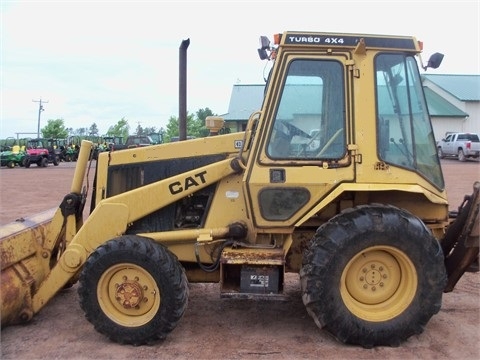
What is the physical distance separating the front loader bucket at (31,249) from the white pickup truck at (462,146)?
3046 centimetres

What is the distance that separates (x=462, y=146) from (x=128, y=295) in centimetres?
3192

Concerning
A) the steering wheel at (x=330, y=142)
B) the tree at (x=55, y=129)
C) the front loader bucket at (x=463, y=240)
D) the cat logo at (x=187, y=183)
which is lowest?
the front loader bucket at (x=463, y=240)

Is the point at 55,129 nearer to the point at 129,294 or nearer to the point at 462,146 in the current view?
the point at 462,146

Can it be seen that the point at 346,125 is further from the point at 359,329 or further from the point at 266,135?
the point at 359,329

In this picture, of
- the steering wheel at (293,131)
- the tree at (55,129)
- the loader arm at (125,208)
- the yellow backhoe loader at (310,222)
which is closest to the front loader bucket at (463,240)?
the yellow backhoe loader at (310,222)

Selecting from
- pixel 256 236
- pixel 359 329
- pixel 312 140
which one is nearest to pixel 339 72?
pixel 312 140

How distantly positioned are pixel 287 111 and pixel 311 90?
0.92 feet

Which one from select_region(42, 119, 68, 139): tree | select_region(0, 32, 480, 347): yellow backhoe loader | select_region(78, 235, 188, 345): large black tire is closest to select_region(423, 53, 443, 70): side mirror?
select_region(0, 32, 480, 347): yellow backhoe loader

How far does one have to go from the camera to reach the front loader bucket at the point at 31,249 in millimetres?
4691

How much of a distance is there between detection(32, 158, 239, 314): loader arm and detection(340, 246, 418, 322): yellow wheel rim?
1399mm

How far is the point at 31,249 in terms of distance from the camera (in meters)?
5.05

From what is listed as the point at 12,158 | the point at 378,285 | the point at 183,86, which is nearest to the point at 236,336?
the point at 378,285

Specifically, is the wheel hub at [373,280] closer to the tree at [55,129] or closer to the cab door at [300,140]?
the cab door at [300,140]

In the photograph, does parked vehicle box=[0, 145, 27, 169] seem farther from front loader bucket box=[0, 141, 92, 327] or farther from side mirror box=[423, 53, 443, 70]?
side mirror box=[423, 53, 443, 70]
